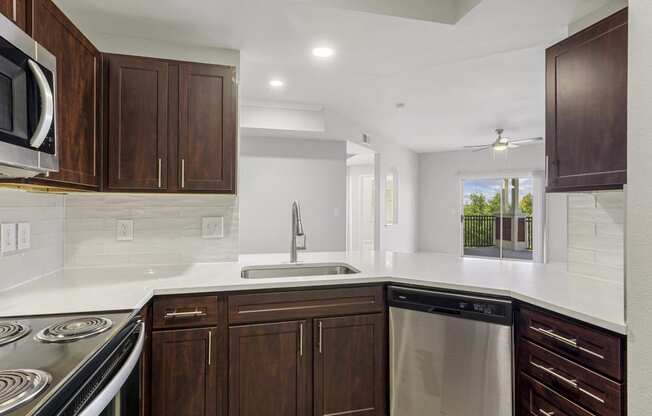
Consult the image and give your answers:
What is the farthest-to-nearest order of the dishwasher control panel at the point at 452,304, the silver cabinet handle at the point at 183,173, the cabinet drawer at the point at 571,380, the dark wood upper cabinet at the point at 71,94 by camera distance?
1. the silver cabinet handle at the point at 183,173
2. the dishwasher control panel at the point at 452,304
3. the dark wood upper cabinet at the point at 71,94
4. the cabinet drawer at the point at 571,380

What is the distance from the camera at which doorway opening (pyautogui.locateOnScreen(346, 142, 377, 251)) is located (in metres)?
8.03

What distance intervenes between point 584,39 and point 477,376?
1.67 metres

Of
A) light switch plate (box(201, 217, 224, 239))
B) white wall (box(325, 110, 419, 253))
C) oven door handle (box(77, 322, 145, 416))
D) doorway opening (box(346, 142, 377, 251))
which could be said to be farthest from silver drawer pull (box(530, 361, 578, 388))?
doorway opening (box(346, 142, 377, 251))

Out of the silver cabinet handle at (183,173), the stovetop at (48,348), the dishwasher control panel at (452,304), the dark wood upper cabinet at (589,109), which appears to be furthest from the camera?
the silver cabinet handle at (183,173)

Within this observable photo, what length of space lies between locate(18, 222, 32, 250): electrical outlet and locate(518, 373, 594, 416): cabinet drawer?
2.43 m

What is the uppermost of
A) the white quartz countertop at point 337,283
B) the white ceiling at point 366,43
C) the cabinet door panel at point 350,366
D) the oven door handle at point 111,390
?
the white ceiling at point 366,43

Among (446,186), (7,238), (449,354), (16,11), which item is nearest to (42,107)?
(16,11)

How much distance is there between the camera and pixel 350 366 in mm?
1955

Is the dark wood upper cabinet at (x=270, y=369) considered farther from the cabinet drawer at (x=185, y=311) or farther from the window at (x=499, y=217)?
the window at (x=499, y=217)

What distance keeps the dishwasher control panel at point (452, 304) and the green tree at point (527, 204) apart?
645cm

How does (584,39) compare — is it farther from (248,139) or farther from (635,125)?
(248,139)

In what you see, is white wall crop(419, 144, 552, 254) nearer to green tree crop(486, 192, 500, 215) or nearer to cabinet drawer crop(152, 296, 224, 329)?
green tree crop(486, 192, 500, 215)

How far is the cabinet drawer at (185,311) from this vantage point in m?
1.71

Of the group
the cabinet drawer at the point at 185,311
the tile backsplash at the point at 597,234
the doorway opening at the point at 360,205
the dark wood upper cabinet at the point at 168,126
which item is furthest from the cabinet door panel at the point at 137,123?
the doorway opening at the point at 360,205
